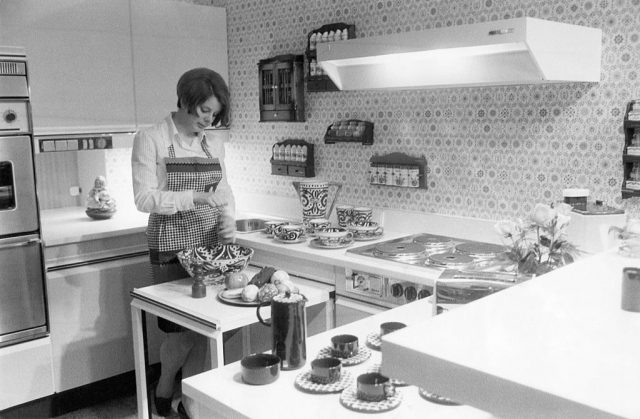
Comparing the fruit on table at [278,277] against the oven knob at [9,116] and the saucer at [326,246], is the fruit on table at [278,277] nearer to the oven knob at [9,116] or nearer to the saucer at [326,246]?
the saucer at [326,246]

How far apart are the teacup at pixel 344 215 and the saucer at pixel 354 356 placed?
5.21 feet

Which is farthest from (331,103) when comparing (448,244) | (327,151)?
(448,244)

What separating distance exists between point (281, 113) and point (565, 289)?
2.60 metres

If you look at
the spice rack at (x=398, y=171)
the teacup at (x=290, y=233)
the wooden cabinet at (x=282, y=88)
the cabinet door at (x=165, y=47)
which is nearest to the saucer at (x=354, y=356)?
the teacup at (x=290, y=233)

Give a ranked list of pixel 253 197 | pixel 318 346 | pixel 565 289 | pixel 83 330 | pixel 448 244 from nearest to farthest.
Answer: pixel 565 289
pixel 318 346
pixel 448 244
pixel 83 330
pixel 253 197

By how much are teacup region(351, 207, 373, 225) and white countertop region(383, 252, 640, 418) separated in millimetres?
1897

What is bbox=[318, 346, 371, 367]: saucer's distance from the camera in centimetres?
167

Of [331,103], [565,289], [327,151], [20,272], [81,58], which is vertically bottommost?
[20,272]

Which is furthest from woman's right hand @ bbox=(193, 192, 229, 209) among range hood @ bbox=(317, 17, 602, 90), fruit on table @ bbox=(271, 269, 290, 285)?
range hood @ bbox=(317, 17, 602, 90)

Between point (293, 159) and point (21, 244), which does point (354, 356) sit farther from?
point (293, 159)

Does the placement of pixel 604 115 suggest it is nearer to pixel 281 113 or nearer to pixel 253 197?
pixel 281 113

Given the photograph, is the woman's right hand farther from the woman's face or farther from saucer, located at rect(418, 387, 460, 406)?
saucer, located at rect(418, 387, 460, 406)

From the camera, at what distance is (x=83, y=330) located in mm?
3354

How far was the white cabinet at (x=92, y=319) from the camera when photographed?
3266 millimetres
